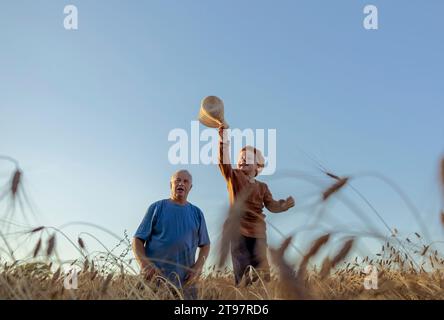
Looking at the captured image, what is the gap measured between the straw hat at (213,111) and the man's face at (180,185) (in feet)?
1.74

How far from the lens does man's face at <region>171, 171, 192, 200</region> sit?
4.36 m

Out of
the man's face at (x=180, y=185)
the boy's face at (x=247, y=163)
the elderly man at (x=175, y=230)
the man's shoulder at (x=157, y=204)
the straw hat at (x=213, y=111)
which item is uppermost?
the straw hat at (x=213, y=111)

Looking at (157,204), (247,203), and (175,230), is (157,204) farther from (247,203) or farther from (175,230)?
(247,203)

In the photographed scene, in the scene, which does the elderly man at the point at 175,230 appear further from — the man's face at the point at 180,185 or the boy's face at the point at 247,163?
the boy's face at the point at 247,163

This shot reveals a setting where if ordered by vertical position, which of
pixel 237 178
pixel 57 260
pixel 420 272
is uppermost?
pixel 237 178

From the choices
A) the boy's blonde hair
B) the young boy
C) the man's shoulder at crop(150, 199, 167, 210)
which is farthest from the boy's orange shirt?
the man's shoulder at crop(150, 199, 167, 210)

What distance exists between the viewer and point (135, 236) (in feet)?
13.8

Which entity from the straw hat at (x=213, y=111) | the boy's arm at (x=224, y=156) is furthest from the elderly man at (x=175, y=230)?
the straw hat at (x=213, y=111)

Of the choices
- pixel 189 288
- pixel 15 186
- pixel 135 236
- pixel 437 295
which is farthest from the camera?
pixel 135 236

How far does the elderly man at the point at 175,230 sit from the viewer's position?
4.12 metres
